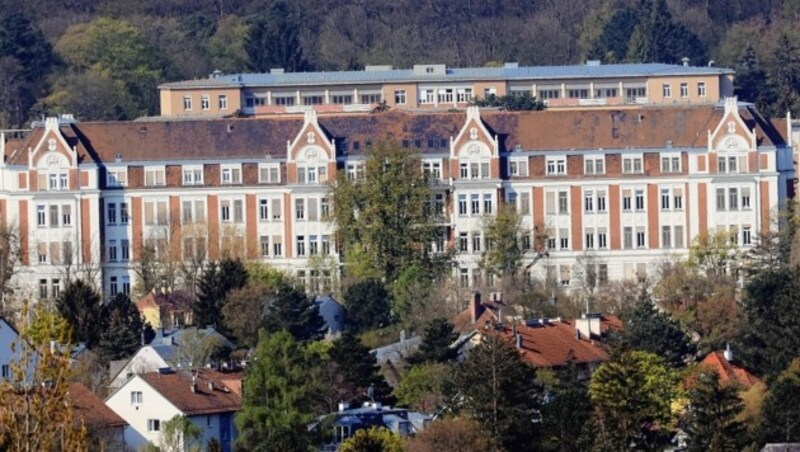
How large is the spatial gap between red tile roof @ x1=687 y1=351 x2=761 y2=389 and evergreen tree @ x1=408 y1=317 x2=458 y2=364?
5215mm

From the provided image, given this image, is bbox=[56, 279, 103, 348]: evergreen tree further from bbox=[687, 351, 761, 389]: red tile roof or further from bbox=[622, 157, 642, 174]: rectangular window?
bbox=[622, 157, 642, 174]: rectangular window

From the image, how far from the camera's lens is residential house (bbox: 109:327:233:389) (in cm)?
7206

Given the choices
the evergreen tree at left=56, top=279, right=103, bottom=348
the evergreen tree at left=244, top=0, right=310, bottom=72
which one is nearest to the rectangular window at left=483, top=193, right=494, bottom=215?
the evergreen tree at left=56, top=279, right=103, bottom=348

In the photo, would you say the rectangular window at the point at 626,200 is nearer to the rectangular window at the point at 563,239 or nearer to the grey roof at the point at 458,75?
the rectangular window at the point at 563,239

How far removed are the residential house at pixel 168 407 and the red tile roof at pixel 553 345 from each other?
268 inches

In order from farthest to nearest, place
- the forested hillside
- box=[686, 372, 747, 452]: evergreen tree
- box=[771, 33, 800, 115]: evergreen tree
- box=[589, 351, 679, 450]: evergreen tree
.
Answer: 1. the forested hillside
2. box=[771, 33, 800, 115]: evergreen tree
3. box=[589, 351, 679, 450]: evergreen tree
4. box=[686, 372, 747, 452]: evergreen tree

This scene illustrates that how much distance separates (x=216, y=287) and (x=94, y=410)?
22355 mm

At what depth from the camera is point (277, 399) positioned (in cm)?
6309

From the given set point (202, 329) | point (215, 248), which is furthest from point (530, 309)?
point (215, 248)

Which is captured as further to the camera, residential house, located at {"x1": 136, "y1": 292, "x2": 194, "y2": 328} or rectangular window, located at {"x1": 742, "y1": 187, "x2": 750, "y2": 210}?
rectangular window, located at {"x1": 742, "y1": 187, "x2": 750, "y2": 210}

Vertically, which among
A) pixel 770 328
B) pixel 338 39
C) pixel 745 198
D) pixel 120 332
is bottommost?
pixel 770 328

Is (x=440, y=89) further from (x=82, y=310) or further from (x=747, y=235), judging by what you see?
(x=82, y=310)

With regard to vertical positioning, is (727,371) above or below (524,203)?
below

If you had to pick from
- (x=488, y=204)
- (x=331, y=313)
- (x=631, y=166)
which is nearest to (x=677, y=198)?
(x=631, y=166)
